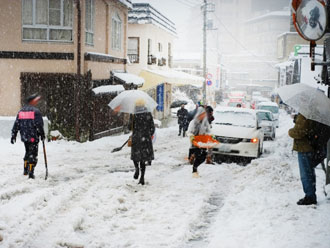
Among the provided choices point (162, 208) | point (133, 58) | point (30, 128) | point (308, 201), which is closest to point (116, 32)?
point (133, 58)

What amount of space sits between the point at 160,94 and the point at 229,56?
2528 inches

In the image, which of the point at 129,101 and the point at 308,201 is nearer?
the point at 308,201

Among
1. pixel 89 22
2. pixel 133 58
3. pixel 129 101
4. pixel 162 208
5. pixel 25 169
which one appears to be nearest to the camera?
pixel 162 208

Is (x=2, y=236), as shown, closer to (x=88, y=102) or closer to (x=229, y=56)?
(x=88, y=102)

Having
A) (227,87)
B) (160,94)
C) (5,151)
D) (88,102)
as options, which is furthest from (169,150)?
(227,87)

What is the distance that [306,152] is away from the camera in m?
6.81

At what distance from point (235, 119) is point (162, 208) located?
7.50 meters

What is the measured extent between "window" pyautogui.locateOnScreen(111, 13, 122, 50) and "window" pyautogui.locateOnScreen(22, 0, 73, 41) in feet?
14.4

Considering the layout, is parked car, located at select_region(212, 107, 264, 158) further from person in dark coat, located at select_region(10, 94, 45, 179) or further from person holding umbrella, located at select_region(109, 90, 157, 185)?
person in dark coat, located at select_region(10, 94, 45, 179)

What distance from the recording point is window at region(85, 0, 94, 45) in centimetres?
1791

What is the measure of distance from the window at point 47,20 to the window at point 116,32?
14.4 feet

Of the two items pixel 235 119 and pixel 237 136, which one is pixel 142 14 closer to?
pixel 235 119

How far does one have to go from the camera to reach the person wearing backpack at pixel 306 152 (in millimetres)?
6766

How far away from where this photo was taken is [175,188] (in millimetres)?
8961
